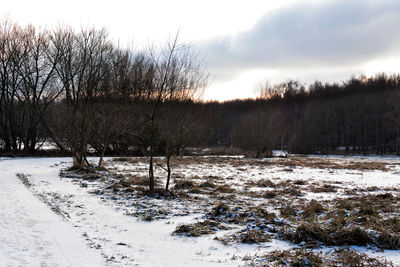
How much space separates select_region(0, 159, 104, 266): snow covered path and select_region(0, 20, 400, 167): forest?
338 centimetres

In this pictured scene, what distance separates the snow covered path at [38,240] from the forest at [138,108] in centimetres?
338

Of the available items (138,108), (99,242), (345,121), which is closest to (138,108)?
(138,108)

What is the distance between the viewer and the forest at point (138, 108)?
354 inches

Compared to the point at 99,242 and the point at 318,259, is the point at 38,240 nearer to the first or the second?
the point at 99,242

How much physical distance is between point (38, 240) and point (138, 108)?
540 cm

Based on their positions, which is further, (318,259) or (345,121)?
(345,121)

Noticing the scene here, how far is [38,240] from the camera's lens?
187 inches

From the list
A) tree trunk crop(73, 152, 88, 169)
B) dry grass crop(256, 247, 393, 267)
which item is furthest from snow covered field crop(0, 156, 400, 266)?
tree trunk crop(73, 152, 88, 169)

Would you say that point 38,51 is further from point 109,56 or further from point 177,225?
point 177,225

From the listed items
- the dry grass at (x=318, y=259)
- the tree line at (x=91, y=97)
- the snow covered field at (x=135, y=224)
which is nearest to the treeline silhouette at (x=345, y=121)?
the tree line at (x=91, y=97)

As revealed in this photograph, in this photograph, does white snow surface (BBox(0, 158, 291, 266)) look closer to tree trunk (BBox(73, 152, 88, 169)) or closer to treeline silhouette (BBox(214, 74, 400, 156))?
tree trunk (BBox(73, 152, 88, 169))

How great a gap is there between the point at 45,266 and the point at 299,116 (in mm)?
61557

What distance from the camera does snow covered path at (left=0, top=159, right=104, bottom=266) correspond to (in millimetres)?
3973

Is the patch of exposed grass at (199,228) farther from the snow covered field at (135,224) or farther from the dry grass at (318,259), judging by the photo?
the dry grass at (318,259)
